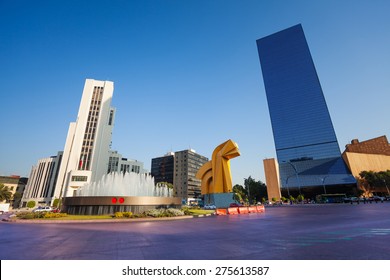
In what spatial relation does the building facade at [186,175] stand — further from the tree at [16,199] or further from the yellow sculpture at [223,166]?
the tree at [16,199]

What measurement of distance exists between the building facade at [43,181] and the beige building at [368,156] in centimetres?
12003

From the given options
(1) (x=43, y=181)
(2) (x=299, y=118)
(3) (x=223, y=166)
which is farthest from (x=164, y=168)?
(2) (x=299, y=118)

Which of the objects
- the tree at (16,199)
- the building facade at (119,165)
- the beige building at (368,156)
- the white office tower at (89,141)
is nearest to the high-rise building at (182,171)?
the building facade at (119,165)

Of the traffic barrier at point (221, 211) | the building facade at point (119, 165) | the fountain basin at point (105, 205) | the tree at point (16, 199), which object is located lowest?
the traffic barrier at point (221, 211)

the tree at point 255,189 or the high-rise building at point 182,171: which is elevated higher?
the high-rise building at point 182,171

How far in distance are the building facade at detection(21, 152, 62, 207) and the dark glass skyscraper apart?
9600 centimetres

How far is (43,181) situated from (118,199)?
7308 cm

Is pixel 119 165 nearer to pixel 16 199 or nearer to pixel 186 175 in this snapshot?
pixel 186 175

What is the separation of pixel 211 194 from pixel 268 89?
96.9 metres

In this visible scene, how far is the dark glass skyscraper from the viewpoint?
88500 millimetres

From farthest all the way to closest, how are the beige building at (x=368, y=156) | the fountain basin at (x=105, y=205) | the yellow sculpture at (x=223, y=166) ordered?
the beige building at (x=368, y=156)
the yellow sculpture at (x=223, y=166)
the fountain basin at (x=105, y=205)

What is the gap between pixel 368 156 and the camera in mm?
89188

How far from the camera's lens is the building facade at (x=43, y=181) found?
72.6 metres

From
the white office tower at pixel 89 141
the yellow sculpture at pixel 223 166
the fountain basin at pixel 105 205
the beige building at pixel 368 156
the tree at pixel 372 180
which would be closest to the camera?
the fountain basin at pixel 105 205
